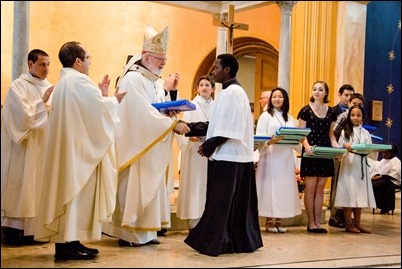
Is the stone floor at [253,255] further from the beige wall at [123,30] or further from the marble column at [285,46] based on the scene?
the beige wall at [123,30]

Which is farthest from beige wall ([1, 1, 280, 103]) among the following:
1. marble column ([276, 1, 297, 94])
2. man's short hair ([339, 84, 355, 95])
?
man's short hair ([339, 84, 355, 95])

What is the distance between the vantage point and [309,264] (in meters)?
4.62

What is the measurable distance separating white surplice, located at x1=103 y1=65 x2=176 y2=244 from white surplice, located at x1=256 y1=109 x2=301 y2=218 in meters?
1.46

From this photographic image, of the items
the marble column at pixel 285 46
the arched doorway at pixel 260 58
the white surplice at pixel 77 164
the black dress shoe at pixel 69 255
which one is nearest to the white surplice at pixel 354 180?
the marble column at pixel 285 46

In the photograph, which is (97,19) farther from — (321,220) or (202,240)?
(202,240)

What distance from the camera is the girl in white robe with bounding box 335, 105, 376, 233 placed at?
670 centimetres

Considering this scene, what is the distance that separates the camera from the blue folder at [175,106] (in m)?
5.04

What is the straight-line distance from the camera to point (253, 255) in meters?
5.02

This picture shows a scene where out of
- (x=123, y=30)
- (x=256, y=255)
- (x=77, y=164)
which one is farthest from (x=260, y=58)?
(x=77, y=164)

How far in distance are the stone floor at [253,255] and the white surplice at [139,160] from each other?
216 millimetres

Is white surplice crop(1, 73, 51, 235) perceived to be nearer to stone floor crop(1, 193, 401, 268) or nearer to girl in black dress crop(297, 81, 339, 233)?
stone floor crop(1, 193, 401, 268)

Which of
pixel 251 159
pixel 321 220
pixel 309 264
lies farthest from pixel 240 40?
pixel 309 264

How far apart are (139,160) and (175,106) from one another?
0.54 metres

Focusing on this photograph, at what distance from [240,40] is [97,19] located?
279 centimetres
